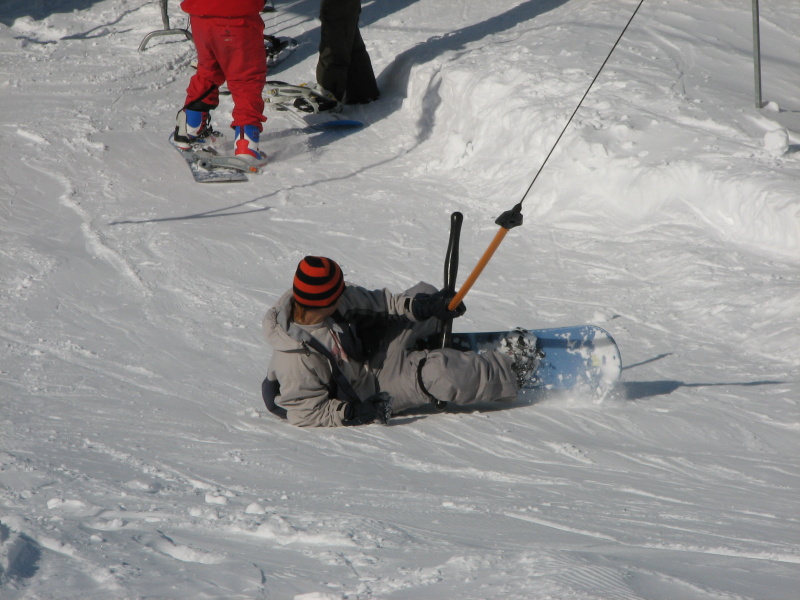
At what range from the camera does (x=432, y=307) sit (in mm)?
3744

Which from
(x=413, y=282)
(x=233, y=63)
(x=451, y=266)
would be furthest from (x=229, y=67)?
(x=451, y=266)

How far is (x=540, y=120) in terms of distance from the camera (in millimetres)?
7055

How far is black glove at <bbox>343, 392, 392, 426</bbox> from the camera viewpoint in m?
3.67

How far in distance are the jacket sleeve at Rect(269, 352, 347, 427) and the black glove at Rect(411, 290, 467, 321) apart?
0.46 m

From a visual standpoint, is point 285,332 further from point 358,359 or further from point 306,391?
point 358,359

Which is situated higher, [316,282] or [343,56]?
[343,56]

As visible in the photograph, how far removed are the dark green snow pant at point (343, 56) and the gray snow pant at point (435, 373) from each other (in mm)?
4899

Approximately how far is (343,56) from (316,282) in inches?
208

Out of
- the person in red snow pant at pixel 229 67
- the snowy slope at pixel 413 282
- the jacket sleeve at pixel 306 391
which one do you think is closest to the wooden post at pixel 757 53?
the snowy slope at pixel 413 282

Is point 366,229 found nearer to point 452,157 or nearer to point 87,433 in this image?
point 452,157

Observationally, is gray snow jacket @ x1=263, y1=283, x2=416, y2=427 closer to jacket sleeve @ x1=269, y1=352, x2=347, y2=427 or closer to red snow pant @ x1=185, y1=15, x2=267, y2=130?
jacket sleeve @ x1=269, y1=352, x2=347, y2=427

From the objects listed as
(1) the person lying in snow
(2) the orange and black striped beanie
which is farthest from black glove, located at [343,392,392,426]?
(2) the orange and black striped beanie

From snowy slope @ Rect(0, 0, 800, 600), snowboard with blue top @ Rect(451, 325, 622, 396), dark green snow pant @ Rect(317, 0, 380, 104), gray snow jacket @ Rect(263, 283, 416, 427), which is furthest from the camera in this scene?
dark green snow pant @ Rect(317, 0, 380, 104)

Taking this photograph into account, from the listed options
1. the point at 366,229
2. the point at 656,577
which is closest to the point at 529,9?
the point at 366,229
